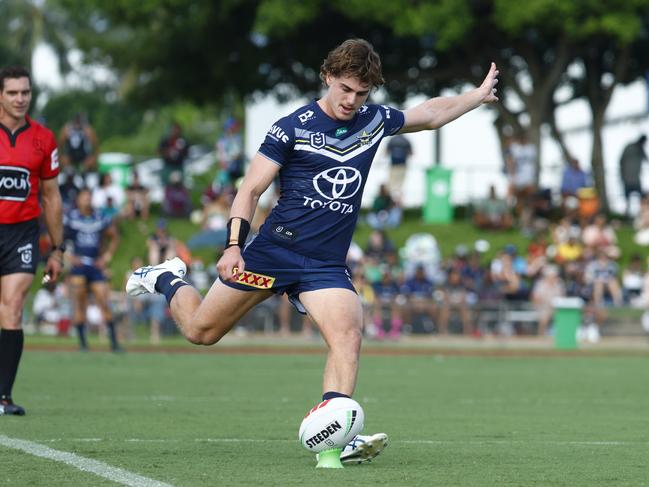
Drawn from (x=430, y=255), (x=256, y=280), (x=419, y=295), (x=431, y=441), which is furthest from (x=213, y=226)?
(x=256, y=280)

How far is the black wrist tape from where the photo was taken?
7.62m

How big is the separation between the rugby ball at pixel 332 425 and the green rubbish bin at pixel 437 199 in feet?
88.6

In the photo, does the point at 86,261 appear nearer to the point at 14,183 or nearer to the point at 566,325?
the point at 566,325

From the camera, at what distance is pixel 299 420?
1054 centimetres

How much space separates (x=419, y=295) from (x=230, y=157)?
969cm

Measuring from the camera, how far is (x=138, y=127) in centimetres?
7975

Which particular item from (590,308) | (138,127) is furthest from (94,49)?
(138,127)

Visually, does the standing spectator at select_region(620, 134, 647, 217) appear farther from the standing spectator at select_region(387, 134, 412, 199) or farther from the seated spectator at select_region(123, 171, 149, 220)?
the seated spectator at select_region(123, 171, 149, 220)

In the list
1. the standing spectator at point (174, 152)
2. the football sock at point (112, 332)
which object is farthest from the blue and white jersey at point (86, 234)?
the standing spectator at point (174, 152)

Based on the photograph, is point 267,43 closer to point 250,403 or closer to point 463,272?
point 463,272

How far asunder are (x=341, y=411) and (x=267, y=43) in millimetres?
30708

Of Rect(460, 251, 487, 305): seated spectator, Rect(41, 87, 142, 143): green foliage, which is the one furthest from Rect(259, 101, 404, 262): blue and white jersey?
Rect(41, 87, 142, 143): green foliage

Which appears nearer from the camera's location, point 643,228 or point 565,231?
point 565,231

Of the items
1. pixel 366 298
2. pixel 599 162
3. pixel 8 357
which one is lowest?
pixel 8 357
